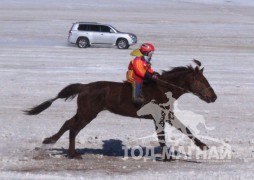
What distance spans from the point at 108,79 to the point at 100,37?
1588 centimetres

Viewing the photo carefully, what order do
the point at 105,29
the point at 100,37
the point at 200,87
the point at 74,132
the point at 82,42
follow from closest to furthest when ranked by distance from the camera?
the point at 200,87 < the point at 74,132 < the point at 82,42 < the point at 100,37 < the point at 105,29

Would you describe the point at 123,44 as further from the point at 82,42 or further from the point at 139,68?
the point at 139,68

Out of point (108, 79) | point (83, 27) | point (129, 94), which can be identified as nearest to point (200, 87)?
point (129, 94)

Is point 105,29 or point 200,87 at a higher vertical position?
point 105,29

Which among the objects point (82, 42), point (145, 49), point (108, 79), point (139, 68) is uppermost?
point (145, 49)

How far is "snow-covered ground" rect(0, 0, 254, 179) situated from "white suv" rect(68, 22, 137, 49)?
0.59 metres

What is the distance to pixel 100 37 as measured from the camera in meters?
38.7

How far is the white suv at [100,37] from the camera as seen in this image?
37781 mm

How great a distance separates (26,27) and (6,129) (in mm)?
35154

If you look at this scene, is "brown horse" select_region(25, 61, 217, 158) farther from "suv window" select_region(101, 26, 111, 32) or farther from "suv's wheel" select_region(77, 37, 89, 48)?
"suv window" select_region(101, 26, 111, 32)

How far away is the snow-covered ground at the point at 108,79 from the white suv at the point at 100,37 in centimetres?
59

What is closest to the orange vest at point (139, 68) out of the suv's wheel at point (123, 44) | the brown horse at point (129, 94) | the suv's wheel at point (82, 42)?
the brown horse at point (129, 94)

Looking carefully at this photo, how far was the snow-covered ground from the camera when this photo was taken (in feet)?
35.1

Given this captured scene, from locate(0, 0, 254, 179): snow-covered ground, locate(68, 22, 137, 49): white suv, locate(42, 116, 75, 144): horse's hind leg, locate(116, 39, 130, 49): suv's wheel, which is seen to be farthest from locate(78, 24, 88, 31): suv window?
locate(42, 116, 75, 144): horse's hind leg
